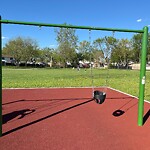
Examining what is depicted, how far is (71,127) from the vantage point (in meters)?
6.10

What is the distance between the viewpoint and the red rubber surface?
4859 millimetres

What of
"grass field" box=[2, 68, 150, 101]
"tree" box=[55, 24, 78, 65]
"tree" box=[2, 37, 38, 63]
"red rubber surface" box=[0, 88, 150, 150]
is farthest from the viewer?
"tree" box=[2, 37, 38, 63]

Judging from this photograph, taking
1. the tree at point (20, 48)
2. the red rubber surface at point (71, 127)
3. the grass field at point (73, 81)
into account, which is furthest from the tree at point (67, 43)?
the red rubber surface at point (71, 127)

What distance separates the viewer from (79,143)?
193 inches

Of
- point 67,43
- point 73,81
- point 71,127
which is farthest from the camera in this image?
point 67,43

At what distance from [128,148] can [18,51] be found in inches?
2732

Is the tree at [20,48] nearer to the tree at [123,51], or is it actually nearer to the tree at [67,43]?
the tree at [67,43]

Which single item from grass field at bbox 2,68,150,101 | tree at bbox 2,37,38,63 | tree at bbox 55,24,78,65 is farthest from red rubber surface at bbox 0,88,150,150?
tree at bbox 2,37,38,63

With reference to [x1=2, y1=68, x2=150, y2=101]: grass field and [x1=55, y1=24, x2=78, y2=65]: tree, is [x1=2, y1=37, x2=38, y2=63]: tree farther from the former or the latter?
[x1=2, y1=68, x2=150, y2=101]: grass field

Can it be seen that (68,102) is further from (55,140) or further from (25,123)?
(55,140)

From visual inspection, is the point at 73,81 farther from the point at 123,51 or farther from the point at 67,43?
the point at 123,51

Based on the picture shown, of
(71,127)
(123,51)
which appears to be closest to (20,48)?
(123,51)

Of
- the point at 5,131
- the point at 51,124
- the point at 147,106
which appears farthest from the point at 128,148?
the point at 147,106

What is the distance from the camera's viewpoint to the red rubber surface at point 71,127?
4859 mm
